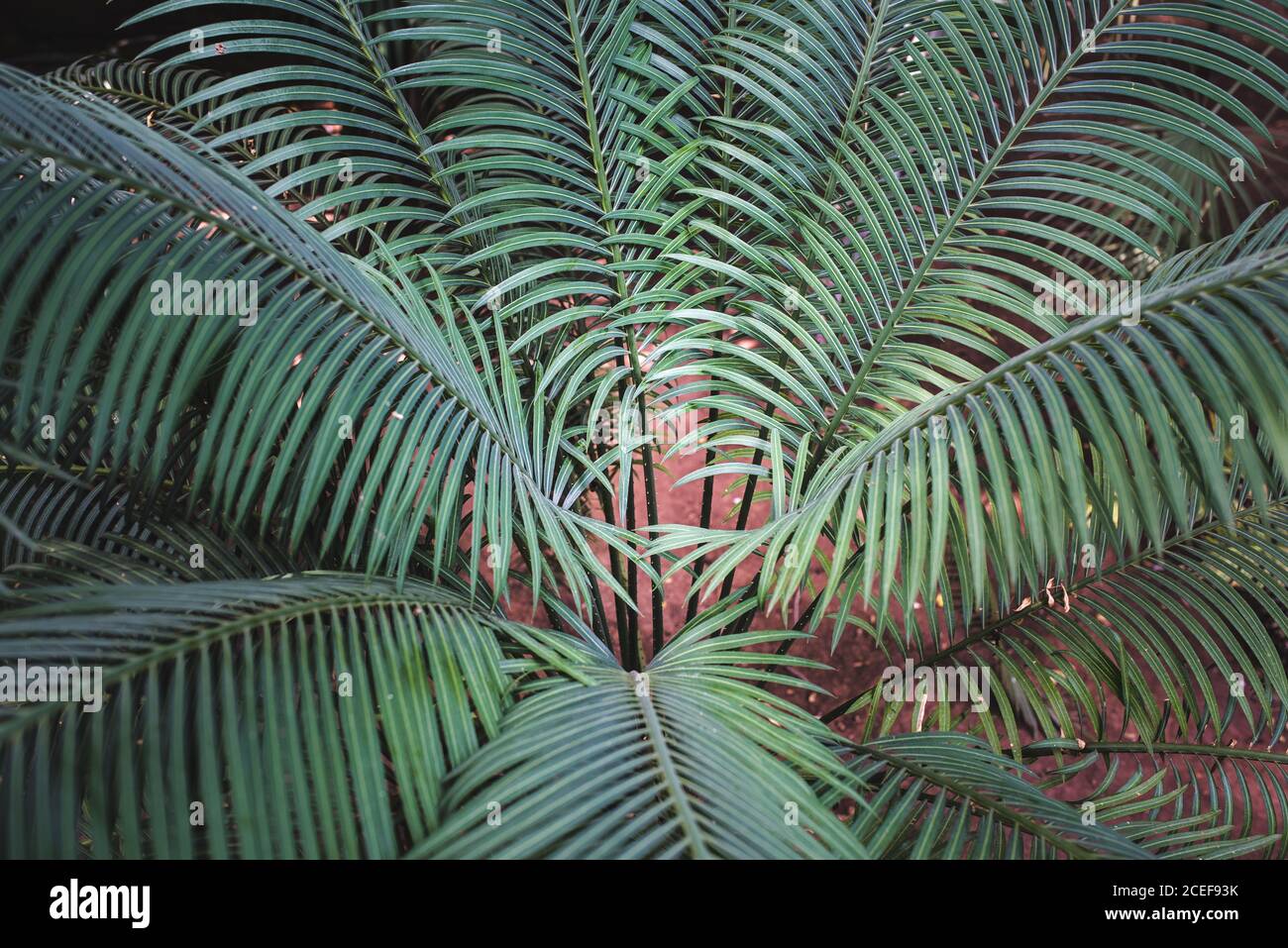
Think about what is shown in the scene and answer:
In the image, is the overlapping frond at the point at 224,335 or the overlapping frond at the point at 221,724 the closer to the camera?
the overlapping frond at the point at 221,724

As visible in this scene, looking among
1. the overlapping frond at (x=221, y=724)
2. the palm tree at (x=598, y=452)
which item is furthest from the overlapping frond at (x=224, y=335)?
the overlapping frond at (x=221, y=724)

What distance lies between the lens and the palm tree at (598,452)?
70cm

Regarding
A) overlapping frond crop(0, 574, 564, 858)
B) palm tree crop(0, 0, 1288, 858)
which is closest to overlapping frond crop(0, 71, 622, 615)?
palm tree crop(0, 0, 1288, 858)

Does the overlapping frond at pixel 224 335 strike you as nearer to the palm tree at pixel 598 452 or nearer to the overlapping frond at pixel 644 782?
the palm tree at pixel 598 452

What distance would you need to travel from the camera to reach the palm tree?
2.28 ft

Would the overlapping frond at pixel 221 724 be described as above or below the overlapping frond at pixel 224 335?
below

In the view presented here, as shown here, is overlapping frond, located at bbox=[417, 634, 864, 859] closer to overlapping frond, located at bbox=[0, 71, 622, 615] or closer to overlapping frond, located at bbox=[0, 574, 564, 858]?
overlapping frond, located at bbox=[0, 574, 564, 858]

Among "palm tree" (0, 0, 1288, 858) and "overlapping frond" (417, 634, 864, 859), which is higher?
"palm tree" (0, 0, 1288, 858)

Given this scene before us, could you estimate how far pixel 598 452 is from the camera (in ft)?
4.46

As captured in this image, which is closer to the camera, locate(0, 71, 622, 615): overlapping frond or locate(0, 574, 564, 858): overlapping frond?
locate(0, 574, 564, 858): overlapping frond

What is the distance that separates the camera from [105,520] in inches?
39.9
